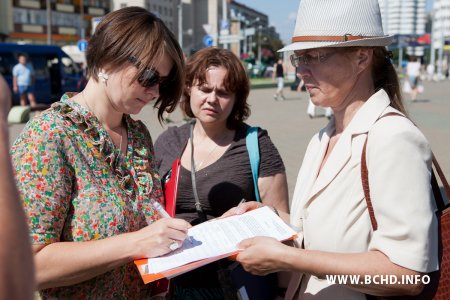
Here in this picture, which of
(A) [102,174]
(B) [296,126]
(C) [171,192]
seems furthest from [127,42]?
(B) [296,126]

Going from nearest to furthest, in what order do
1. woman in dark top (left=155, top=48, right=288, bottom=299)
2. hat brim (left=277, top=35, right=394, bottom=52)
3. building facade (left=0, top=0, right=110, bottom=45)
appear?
hat brim (left=277, top=35, right=394, bottom=52) < woman in dark top (left=155, top=48, right=288, bottom=299) < building facade (left=0, top=0, right=110, bottom=45)

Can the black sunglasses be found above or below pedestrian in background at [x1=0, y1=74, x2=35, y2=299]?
above

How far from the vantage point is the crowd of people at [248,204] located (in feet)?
5.07

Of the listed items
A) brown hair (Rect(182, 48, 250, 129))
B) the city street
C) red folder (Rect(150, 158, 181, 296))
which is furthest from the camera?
the city street

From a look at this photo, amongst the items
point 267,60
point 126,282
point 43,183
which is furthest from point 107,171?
point 267,60

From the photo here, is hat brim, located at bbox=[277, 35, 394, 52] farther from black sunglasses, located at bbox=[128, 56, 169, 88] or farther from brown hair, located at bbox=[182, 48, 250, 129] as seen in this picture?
brown hair, located at bbox=[182, 48, 250, 129]

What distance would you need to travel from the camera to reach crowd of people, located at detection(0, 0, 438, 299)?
5.07 feet

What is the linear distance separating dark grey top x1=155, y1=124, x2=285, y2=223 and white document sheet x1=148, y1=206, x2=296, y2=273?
533 mm

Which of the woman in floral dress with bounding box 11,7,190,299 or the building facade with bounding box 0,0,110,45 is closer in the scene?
the woman in floral dress with bounding box 11,7,190,299

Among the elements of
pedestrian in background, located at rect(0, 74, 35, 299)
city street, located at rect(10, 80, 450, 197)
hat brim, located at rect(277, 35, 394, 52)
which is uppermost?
hat brim, located at rect(277, 35, 394, 52)

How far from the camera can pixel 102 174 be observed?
69.1 inches

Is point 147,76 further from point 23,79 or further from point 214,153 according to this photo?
point 23,79

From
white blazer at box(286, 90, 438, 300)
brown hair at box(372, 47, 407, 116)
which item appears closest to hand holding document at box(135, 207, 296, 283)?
white blazer at box(286, 90, 438, 300)

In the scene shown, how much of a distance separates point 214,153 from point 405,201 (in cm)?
141
